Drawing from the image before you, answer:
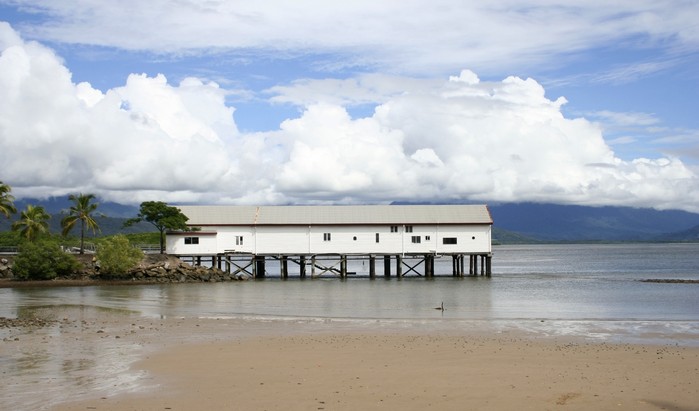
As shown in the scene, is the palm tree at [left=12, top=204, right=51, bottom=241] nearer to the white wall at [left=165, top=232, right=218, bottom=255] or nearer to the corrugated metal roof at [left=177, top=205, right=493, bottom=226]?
the white wall at [left=165, top=232, right=218, bottom=255]

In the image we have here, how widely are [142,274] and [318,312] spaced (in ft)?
92.6

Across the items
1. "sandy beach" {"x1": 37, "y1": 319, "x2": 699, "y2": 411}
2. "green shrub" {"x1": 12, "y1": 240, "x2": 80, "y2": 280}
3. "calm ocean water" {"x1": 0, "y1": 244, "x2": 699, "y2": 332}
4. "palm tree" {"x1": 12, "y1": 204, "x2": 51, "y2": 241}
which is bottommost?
"calm ocean water" {"x1": 0, "y1": 244, "x2": 699, "y2": 332}

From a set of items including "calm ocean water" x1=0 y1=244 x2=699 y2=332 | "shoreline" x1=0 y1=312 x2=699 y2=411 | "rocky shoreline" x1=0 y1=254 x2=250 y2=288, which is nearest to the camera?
"shoreline" x1=0 y1=312 x2=699 y2=411

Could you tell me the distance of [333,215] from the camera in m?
64.1

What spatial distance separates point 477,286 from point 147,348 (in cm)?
3725

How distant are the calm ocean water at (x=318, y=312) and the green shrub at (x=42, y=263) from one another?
472cm

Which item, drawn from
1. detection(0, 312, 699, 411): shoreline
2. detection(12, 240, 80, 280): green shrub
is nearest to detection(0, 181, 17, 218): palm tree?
detection(12, 240, 80, 280): green shrub

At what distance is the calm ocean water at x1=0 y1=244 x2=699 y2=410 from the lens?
54.5 ft

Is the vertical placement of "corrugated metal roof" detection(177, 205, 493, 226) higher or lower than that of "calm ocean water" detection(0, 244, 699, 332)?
higher

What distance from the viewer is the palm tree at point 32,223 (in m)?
61.8

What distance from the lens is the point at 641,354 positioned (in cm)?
1984

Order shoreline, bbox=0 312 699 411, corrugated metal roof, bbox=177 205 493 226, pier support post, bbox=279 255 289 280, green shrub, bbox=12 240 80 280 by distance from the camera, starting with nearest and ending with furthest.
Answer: shoreline, bbox=0 312 699 411 < green shrub, bbox=12 240 80 280 < corrugated metal roof, bbox=177 205 493 226 < pier support post, bbox=279 255 289 280

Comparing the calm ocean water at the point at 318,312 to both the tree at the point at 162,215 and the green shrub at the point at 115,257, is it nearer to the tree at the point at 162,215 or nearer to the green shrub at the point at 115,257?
the green shrub at the point at 115,257

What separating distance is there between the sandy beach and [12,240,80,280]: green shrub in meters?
34.8
